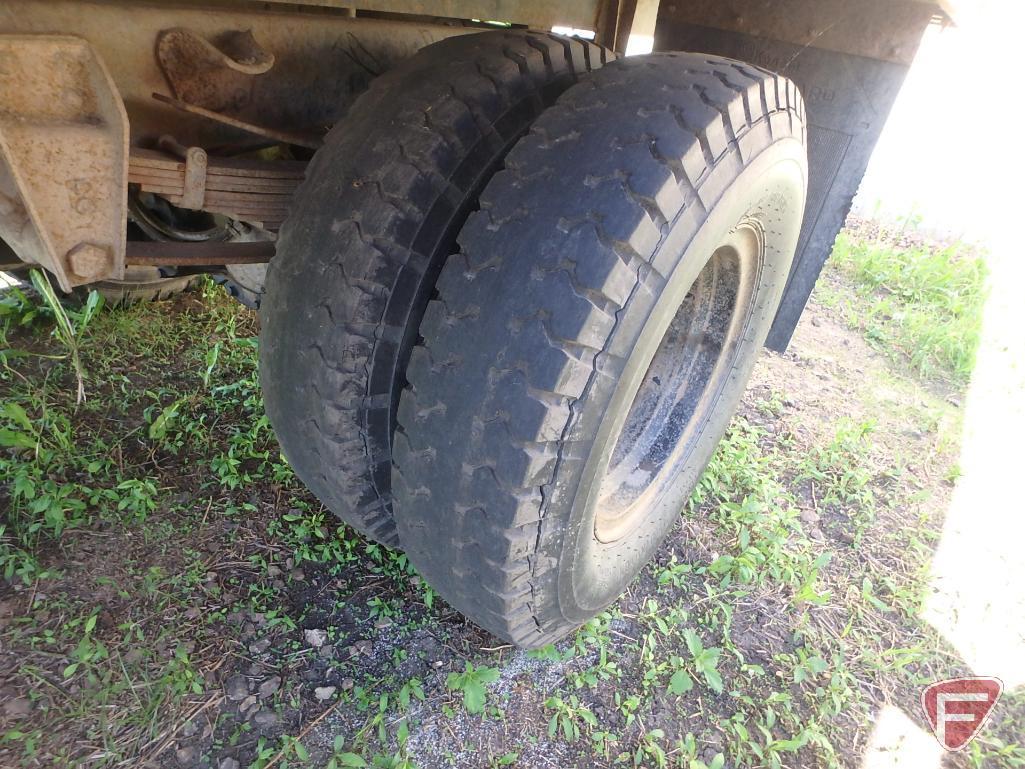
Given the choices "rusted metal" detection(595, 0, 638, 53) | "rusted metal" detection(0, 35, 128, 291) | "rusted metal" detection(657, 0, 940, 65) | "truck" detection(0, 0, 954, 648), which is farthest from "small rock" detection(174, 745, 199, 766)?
"rusted metal" detection(657, 0, 940, 65)

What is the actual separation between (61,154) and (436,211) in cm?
69

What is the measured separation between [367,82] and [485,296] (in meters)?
0.80

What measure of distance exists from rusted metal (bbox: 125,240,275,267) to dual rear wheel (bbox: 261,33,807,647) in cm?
15

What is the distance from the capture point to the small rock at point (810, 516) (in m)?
2.76

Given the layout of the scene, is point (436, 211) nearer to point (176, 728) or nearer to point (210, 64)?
point (210, 64)

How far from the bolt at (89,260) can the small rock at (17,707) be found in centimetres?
108

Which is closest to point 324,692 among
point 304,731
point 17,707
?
point 304,731

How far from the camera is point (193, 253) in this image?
1.60 m

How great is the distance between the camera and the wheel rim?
2162 mm

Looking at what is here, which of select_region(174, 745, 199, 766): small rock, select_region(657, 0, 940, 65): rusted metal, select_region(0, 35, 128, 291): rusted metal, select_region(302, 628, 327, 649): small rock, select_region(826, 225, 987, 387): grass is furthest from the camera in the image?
select_region(826, 225, 987, 387): grass

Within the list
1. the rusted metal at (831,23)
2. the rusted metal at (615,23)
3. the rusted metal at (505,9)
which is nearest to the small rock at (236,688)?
the rusted metal at (505,9)

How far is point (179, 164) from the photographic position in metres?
1.38

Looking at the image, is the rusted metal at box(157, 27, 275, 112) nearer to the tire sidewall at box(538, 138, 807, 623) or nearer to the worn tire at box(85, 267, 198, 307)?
the tire sidewall at box(538, 138, 807, 623)

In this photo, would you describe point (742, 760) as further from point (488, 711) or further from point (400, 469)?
point (400, 469)
